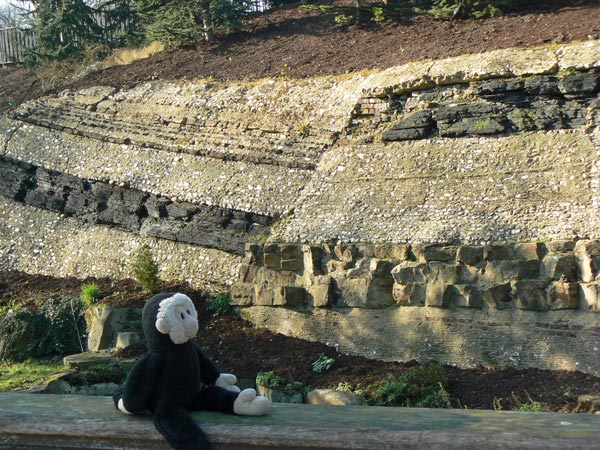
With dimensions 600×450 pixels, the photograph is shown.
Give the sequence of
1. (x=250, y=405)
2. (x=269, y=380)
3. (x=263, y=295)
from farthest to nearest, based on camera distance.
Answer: (x=263, y=295)
(x=269, y=380)
(x=250, y=405)

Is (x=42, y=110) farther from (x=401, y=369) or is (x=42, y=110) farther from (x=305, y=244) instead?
(x=401, y=369)

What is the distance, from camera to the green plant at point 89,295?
1211 centimetres

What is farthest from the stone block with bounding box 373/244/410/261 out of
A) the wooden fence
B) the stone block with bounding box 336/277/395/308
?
Result: the wooden fence

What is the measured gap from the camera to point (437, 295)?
10102 mm

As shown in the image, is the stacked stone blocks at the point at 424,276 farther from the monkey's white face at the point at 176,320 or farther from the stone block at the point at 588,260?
the monkey's white face at the point at 176,320

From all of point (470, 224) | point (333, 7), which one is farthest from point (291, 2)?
point (470, 224)

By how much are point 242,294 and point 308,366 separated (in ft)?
6.46

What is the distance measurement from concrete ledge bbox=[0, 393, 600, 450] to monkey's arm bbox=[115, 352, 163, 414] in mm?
66

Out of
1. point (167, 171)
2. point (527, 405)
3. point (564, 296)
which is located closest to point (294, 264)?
point (167, 171)

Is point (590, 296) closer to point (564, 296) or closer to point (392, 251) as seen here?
point (564, 296)

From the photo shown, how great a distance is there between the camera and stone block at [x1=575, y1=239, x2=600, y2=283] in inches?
370

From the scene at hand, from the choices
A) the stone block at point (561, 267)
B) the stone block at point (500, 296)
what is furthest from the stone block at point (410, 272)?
the stone block at point (561, 267)

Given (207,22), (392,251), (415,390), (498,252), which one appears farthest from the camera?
(207,22)

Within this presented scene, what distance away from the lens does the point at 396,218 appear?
11109mm
